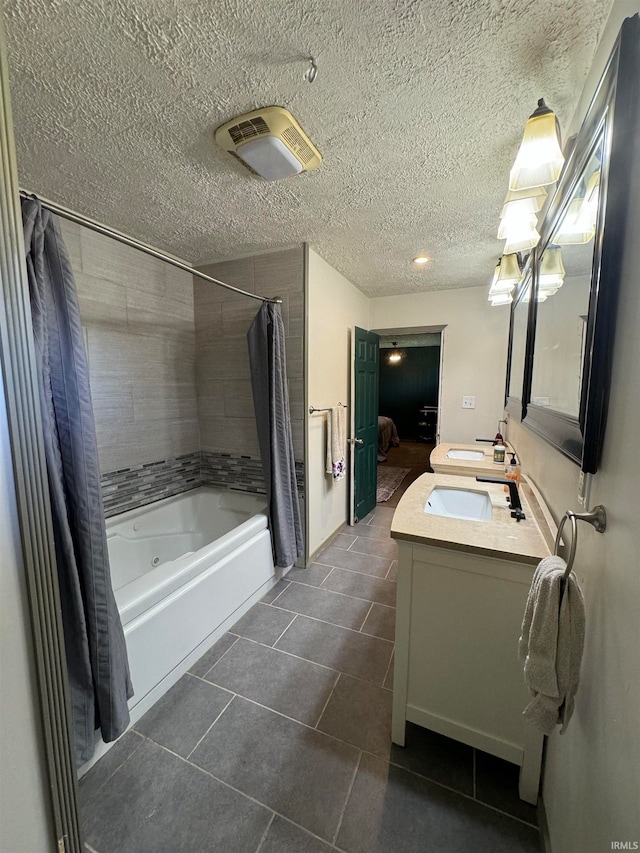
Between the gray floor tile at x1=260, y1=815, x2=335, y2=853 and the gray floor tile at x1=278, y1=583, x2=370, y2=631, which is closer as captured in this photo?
the gray floor tile at x1=260, y1=815, x2=335, y2=853

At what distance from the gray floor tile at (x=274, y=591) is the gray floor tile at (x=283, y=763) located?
30.0 inches

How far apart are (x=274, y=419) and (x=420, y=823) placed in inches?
77.2

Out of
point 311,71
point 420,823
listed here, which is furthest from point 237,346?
point 420,823

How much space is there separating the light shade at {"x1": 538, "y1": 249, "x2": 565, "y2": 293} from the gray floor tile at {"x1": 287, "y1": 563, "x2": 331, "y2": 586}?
2.29 metres

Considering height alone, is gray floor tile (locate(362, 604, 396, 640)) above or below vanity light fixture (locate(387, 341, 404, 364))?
below

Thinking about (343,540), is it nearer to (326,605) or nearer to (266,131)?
(326,605)

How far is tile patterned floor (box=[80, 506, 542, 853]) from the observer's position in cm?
104

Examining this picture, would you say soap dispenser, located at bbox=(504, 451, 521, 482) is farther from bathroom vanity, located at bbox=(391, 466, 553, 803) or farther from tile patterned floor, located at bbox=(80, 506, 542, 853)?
tile patterned floor, located at bbox=(80, 506, 542, 853)

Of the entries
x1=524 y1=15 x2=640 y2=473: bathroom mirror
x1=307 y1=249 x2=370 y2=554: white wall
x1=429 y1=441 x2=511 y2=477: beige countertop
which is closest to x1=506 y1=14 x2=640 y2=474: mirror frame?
x1=524 y1=15 x2=640 y2=473: bathroom mirror

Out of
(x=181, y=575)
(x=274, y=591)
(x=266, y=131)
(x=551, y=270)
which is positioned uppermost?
(x=266, y=131)

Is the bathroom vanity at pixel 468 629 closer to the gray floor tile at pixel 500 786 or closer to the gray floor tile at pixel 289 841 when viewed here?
the gray floor tile at pixel 500 786

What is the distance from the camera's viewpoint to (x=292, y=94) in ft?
3.57

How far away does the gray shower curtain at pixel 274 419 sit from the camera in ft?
7.43

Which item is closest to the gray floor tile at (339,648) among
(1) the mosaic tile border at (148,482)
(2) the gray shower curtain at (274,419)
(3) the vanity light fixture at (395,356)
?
(2) the gray shower curtain at (274,419)
